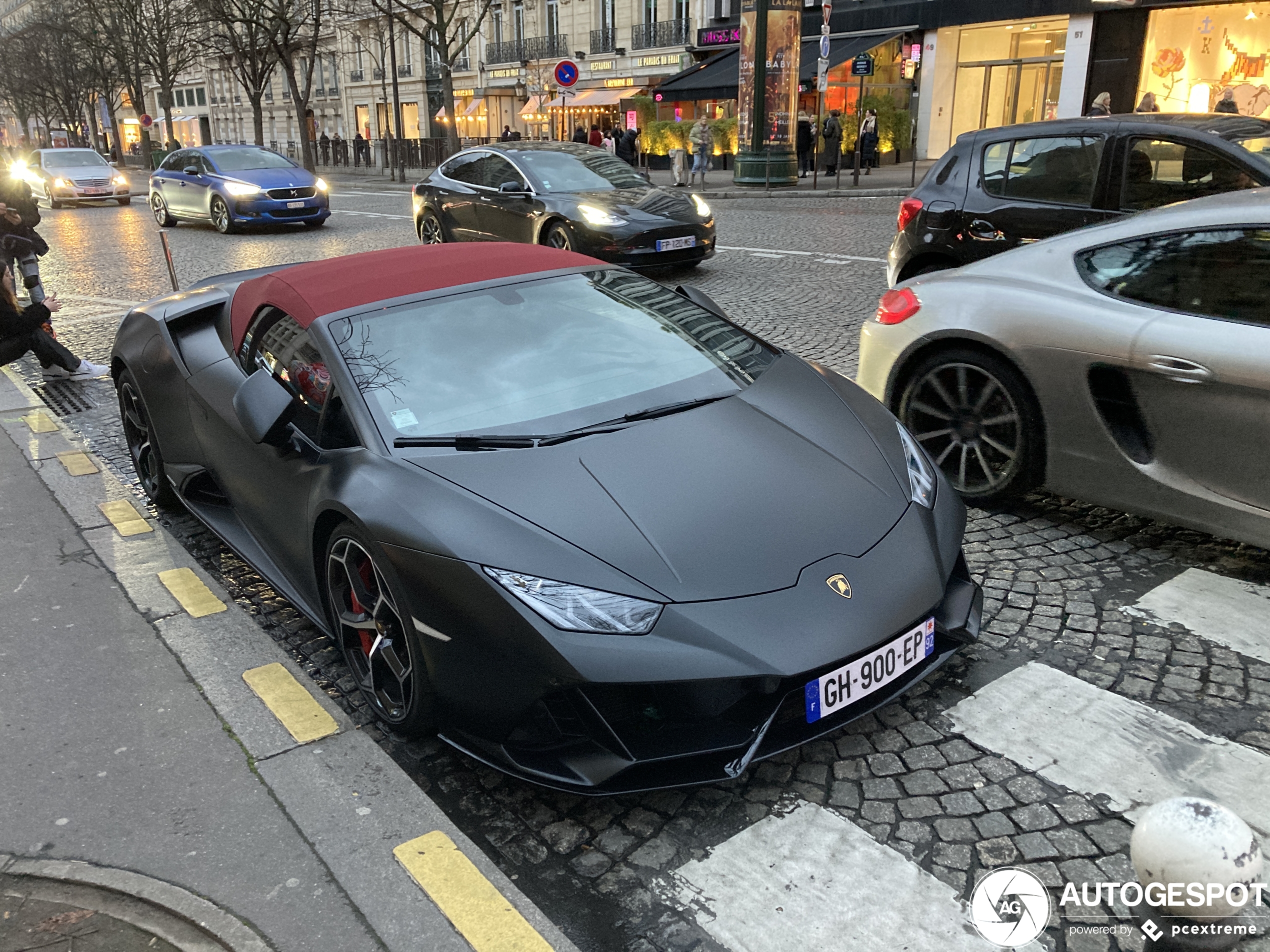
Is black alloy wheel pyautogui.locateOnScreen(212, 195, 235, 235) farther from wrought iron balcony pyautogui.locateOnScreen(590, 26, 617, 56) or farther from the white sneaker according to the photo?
wrought iron balcony pyautogui.locateOnScreen(590, 26, 617, 56)

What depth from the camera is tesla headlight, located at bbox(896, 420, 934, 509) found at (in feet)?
10.0

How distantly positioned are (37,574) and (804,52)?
30.3m

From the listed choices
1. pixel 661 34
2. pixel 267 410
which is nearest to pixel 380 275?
pixel 267 410

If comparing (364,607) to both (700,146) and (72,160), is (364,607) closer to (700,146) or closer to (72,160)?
(700,146)

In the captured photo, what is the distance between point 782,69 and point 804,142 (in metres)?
4.72

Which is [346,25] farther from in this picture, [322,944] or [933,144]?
[322,944]

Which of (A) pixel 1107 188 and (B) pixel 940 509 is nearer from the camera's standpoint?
(B) pixel 940 509

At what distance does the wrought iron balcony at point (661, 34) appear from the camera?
38562 mm

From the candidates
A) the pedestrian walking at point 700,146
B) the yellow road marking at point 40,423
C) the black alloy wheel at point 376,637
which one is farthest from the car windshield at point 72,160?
the black alloy wheel at point 376,637

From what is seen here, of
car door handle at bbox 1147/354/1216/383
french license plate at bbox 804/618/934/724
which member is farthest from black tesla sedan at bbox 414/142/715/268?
french license plate at bbox 804/618/934/724

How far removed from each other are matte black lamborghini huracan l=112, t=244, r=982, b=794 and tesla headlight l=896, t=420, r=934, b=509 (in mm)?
13

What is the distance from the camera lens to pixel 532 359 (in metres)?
3.37

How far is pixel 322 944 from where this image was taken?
2.24 m

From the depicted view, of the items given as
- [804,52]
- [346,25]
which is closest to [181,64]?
[346,25]
